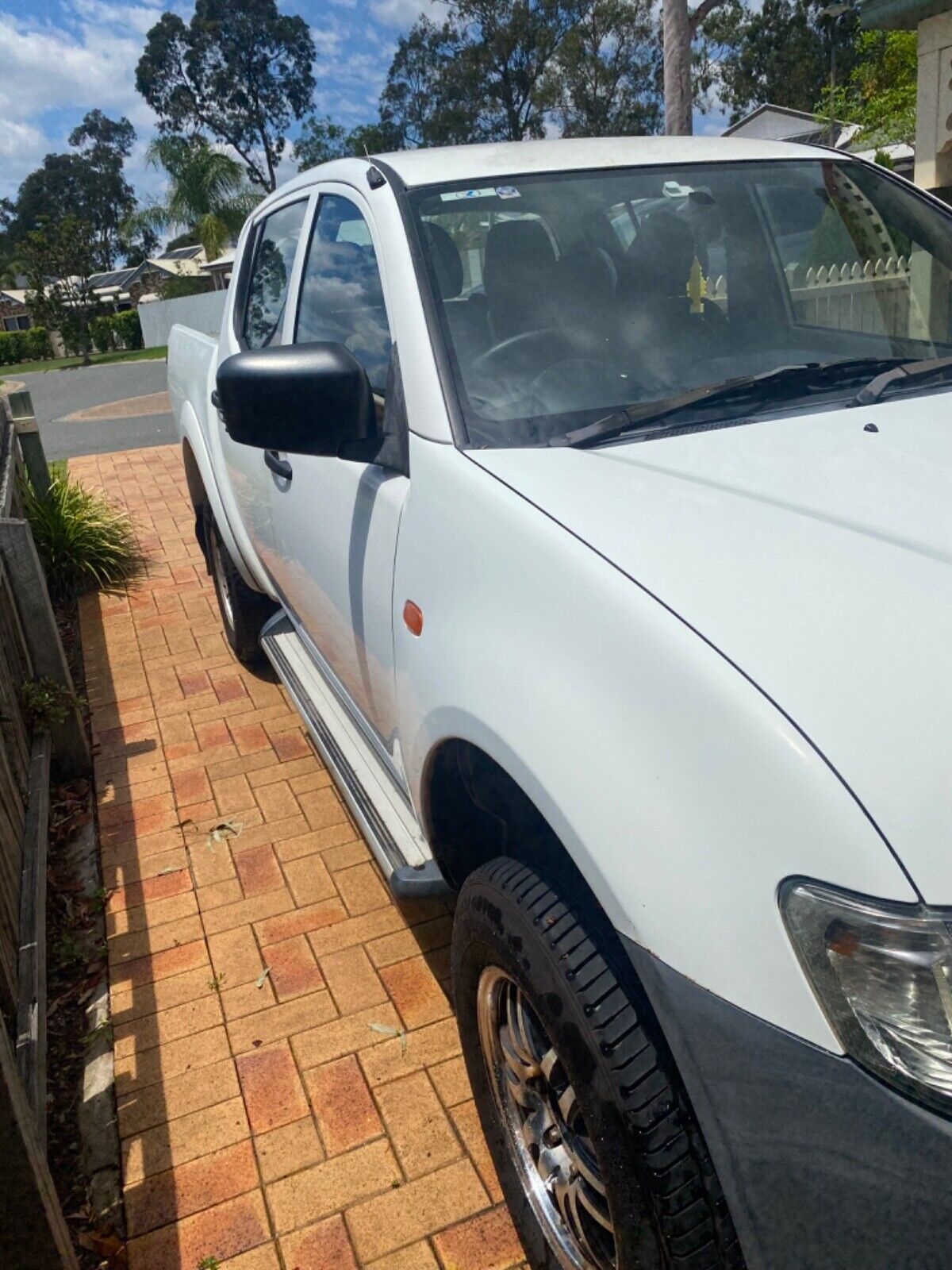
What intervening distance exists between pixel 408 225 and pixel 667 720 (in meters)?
1.59

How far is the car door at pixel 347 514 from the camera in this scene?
2.40 meters

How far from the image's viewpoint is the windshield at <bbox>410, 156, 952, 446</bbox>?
90.7 inches

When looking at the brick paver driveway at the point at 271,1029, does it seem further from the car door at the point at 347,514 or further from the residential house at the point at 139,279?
the residential house at the point at 139,279

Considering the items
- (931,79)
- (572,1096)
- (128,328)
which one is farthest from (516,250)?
(128,328)

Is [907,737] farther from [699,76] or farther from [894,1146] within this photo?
[699,76]

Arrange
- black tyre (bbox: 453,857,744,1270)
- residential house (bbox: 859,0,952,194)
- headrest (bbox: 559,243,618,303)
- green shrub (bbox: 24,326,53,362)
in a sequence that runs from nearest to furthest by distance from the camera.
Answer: black tyre (bbox: 453,857,744,1270) → headrest (bbox: 559,243,618,303) → residential house (bbox: 859,0,952,194) → green shrub (bbox: 24,326,53,362)

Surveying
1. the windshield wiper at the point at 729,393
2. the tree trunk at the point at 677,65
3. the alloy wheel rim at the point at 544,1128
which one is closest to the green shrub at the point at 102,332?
the tree trunk at the point at 677,65

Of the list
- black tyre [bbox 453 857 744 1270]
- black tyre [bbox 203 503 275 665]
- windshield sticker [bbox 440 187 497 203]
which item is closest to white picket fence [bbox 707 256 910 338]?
windshield sticker [bbox 440 187 497 203]

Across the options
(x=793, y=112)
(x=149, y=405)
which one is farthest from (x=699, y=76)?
(x=149, y=405)

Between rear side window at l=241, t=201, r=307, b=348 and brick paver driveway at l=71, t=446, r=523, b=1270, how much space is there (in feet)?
5.62

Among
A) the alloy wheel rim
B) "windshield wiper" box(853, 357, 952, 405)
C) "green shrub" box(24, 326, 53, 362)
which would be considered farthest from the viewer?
"green shrub" box(24, 326, 53, 362)

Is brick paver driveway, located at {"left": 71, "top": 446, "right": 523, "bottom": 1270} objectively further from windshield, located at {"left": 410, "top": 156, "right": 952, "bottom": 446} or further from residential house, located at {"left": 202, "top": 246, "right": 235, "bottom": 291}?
residential house, located at {"left": 202, "top": 246, "right": 235, "bottom": 291}

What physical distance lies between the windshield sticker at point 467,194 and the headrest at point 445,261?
0.35 ft

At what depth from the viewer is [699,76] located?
1794 inches
